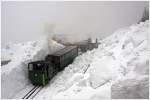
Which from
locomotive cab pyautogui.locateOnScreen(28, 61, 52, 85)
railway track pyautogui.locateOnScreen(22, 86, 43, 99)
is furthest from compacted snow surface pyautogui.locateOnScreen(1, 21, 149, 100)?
locomotive cab pyautogui.locateOnScreen(28, 61, 52, 85)

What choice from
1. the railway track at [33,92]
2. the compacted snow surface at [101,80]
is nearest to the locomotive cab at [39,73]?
the railway track at [33,92]

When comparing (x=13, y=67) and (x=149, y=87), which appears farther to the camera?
(x=13, y=67)

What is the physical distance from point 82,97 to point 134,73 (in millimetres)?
2153

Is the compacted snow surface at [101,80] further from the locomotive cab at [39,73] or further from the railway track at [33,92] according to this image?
the locomotive cab at [39,73]

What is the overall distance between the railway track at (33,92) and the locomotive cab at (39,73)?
367mm

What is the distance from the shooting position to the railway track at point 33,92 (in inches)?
341

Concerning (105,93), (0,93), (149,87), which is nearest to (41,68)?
(0,93)

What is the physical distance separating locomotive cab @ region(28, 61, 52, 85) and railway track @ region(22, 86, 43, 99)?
1.20 feet

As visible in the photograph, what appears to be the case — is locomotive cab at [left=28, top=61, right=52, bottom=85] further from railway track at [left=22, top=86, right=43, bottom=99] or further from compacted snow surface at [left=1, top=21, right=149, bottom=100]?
compacted snow surface at [left=1, top=21, right=149, bottom=100]

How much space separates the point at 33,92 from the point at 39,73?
4.60 feet

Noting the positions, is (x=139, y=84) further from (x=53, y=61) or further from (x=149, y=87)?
(x=53, y=61)

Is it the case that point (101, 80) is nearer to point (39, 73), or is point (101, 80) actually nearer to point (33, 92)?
point (33, 92)

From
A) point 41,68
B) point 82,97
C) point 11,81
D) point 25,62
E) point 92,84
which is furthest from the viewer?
point 25,62

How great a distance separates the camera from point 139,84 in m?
3.98
